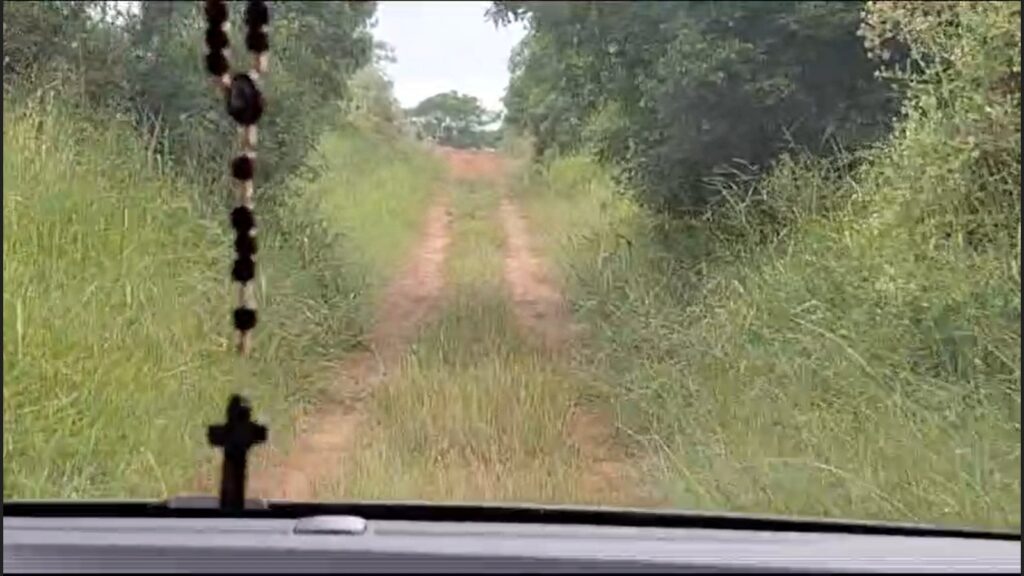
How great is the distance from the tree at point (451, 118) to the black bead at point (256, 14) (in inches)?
11.4

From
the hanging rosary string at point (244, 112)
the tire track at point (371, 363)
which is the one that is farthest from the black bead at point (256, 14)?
the tire track at point (371, 363)

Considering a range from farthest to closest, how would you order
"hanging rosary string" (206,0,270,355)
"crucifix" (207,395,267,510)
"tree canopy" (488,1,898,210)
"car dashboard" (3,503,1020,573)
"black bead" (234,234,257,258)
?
"tree canopy" (488,1,898,210), "black bead" (234,234,257,258), "hanging rosary string" (206,0,270,355), "crucifix" (207,395,267,510), "car dashboard" (3,503,1020,573)

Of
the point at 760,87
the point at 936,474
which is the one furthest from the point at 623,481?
the point at 760,87

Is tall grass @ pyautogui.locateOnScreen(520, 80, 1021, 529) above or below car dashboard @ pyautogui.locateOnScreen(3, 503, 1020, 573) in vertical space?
above

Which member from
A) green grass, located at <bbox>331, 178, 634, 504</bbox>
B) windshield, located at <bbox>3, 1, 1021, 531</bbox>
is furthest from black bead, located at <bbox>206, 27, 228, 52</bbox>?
green grass, located at <bbox>331, 178, 634, 504</bbox>

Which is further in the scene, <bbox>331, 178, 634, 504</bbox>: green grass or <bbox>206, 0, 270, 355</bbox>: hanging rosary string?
<bbox>331, 178, 634, 504</bbox>: green grass

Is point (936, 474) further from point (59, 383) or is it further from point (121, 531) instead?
point (59, 383)

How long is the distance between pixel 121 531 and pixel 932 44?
3.73 ft

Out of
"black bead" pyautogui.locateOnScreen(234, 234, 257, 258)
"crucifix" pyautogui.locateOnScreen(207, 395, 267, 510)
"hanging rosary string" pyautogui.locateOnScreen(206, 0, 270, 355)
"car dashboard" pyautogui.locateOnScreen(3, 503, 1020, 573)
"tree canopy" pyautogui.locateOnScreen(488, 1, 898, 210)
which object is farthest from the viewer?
"tree canopy" pyautogui.locateOnScreen(488, 1, 898, 210)

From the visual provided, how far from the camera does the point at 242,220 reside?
1564mm

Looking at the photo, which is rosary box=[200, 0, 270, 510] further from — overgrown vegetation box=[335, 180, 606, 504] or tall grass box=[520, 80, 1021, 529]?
tall grass box=[520, 80, 1021, 529]

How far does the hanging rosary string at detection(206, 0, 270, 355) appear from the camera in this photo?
4.82 feet

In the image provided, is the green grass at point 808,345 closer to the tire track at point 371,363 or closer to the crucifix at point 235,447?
the tire track at point 371,363

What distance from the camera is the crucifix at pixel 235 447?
1354mm
